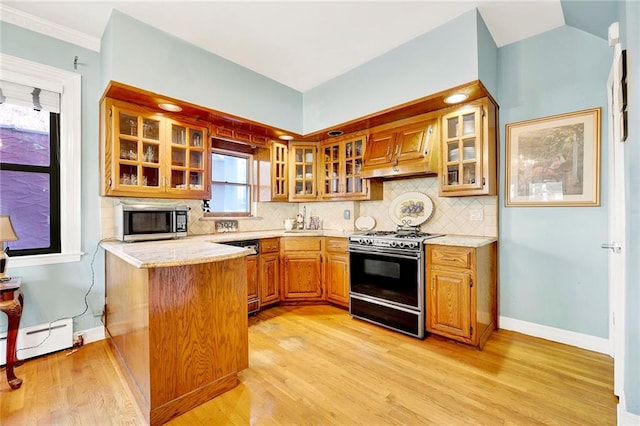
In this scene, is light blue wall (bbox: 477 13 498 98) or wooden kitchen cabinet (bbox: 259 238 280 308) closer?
light blue wall (bbox: 477 13 498 98)

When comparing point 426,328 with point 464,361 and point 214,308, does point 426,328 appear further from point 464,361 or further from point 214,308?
point 214,308

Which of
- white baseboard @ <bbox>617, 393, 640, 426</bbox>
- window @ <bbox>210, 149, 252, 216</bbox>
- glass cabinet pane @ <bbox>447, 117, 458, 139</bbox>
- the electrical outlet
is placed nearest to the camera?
white baseboard @ <bbox>617, 393, 640, 426</bbox>

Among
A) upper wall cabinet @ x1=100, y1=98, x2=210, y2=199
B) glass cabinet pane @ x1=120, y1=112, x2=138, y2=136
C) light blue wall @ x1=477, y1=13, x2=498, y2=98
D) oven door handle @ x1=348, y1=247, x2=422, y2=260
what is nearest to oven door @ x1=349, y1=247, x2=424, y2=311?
oven door handle @ x1=348, y1=247, x2=422, y2=260

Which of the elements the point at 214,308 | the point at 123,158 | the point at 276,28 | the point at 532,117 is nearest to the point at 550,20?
the point at 532,117

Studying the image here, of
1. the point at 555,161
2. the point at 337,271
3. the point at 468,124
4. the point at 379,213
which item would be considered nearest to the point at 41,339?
the point at 337,271

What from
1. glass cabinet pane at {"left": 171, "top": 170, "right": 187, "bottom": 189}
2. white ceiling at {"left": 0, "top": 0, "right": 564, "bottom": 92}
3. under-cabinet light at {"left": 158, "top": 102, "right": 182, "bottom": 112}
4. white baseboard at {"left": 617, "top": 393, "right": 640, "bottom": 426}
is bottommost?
white baseboard at {"left": 617, "top": 393, "right": 640, "bottom": 426}

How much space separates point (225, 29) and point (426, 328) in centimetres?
338

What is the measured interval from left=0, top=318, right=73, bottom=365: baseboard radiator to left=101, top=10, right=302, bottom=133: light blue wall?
2.20 meters

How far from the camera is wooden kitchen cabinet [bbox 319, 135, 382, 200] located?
3614 mm

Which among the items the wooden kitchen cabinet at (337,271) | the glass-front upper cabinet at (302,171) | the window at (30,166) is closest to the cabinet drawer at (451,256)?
the wooden kitchen cabinet at (337,271)

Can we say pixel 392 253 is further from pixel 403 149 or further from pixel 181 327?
pixel 181 327

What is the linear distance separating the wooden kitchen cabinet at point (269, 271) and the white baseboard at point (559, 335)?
99.5 inches

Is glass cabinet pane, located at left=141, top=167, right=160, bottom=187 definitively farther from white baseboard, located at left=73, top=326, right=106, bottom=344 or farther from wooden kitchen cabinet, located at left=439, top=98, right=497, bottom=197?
wooden kitchen cabinet, located at left=439, top=98, right=497, bottom=197

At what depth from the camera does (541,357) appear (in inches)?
90.5
